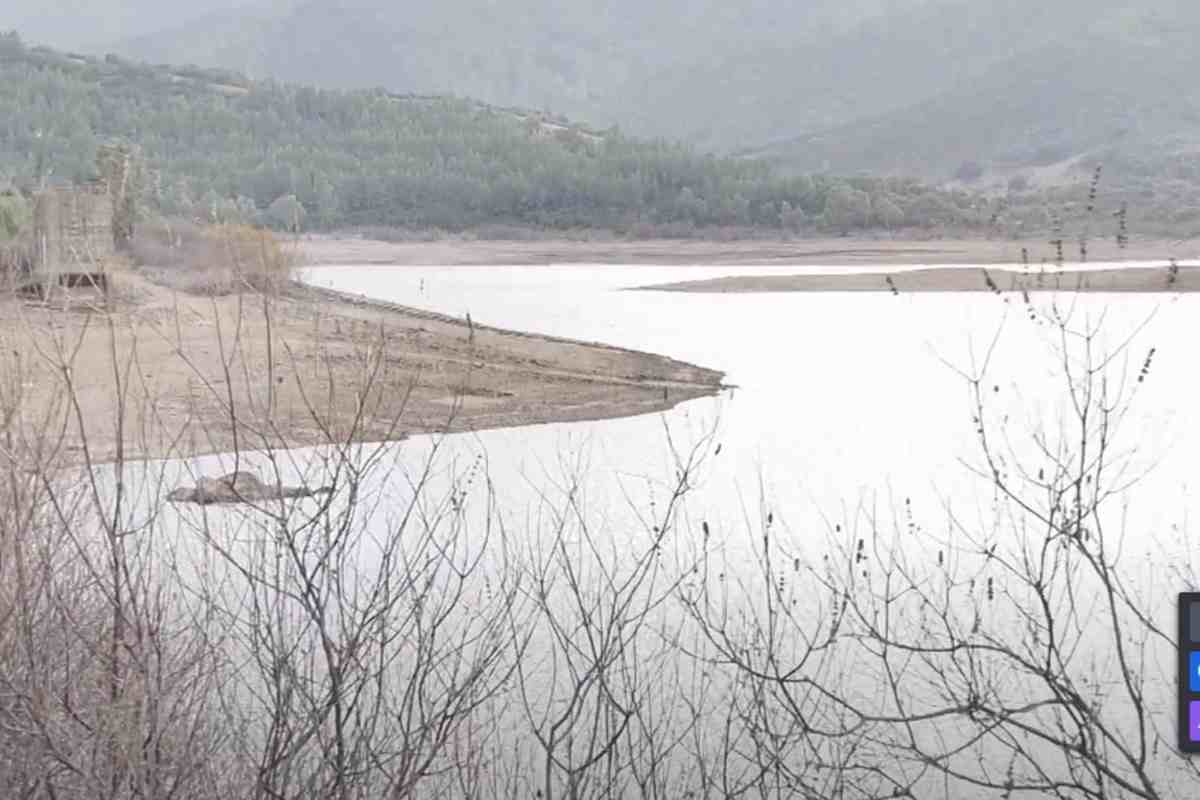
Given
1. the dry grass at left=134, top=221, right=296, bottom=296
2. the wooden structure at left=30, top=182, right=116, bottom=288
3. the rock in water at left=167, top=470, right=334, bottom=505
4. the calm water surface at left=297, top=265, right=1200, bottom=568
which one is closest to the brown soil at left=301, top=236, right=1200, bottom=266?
the calm water surface at left=297, top=265, right=1200, bottom=568

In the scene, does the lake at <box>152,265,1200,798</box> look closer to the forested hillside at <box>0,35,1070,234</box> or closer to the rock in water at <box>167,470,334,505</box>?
the rock in water at <box>167,470,334,505</box>

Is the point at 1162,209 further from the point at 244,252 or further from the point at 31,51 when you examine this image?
the point at 31,51

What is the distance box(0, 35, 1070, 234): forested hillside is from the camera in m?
16.4

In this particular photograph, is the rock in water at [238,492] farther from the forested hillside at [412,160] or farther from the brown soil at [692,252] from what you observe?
the brown soil at [692,252]

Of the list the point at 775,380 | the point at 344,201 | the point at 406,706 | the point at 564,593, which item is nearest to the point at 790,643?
the point at 564,593

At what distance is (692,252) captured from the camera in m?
25.7

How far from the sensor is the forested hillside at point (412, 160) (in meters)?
16.4

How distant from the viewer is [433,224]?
2128 centimetres

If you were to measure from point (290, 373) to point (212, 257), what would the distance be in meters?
3.25

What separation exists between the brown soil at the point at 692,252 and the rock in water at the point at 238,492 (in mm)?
9455

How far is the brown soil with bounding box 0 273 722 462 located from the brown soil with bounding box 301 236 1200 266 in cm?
264

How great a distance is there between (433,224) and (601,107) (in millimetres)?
50578

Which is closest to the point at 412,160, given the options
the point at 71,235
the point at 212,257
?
the point at 212,257

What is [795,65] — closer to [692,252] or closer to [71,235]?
[692,252]
